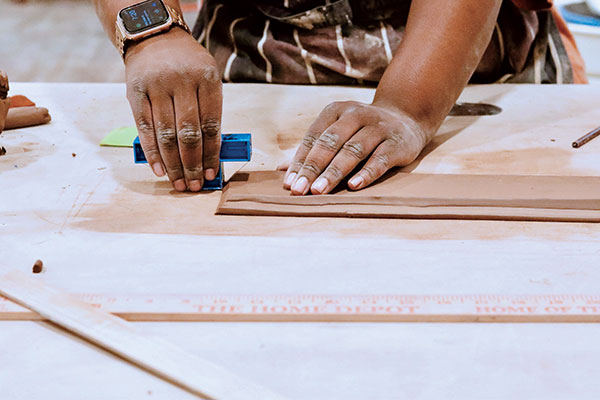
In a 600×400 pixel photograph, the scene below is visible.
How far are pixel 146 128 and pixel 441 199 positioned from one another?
0.49 m

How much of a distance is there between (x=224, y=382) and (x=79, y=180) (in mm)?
614

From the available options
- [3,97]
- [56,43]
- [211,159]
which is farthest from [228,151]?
[56,43]

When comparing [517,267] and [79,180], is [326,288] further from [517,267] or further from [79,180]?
[79,180]

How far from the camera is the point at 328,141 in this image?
105cm

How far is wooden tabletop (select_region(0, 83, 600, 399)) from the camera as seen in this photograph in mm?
629

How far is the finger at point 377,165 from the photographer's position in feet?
3.38

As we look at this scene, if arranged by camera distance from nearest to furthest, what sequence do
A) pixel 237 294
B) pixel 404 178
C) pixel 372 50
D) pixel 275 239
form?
pixel 237 294 → pixel 275 239 → pixel 404 178 → pixel 372 50

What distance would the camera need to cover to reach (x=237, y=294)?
2.48ft

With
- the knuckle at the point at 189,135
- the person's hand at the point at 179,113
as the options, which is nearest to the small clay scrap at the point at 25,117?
the person's hand at the point at 179,113

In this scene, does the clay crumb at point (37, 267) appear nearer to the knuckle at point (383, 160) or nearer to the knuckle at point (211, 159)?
the knuckle at point (211, 159)

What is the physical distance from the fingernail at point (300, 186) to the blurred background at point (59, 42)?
1671 mm

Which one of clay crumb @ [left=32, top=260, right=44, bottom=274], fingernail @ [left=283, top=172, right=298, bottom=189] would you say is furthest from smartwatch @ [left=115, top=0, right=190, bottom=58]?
clay crumb @ [left=32, top=260, right=44, bottom=274]

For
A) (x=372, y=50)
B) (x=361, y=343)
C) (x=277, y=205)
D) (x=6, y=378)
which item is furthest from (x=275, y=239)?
(x=372, y=50)

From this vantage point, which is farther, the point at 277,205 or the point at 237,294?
the point at 277,205
